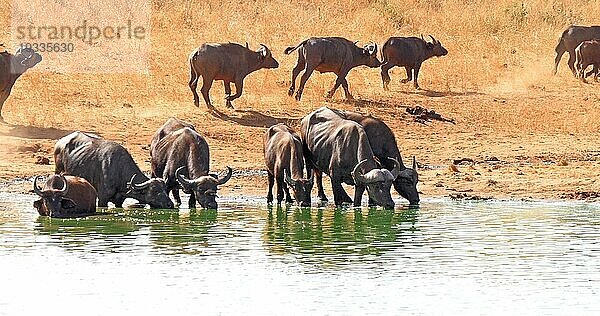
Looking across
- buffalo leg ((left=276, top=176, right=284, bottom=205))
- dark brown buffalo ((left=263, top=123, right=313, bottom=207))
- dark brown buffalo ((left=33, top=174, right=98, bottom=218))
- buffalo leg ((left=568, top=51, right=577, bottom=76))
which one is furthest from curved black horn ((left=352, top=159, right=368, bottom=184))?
buffalo leg ((left=568, top=51, right=577, bottom=76))

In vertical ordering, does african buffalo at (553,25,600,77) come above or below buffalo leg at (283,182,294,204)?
above

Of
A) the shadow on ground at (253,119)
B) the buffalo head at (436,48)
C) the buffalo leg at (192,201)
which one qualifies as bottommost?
the buffalo leg at (192,201)

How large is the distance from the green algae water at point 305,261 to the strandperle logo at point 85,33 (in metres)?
15.5

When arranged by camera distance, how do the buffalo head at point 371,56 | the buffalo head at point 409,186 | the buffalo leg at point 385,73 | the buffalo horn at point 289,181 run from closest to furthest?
the buffalo horn at point 289,181, the buffalo head at point 409,186, the buffalo head at point 371,56, the buffalo leg at point 385,73

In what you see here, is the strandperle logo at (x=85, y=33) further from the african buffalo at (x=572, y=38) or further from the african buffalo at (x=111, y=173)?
the african buffalo at (x=111, y=173)

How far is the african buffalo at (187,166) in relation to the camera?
18766 millimetres

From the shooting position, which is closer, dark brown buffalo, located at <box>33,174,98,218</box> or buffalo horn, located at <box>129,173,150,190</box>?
dark brown buffalo, located at <box>33,174,98,218</box>

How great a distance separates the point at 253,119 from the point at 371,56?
194 inches

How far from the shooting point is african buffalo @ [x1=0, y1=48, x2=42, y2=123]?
27.6 m

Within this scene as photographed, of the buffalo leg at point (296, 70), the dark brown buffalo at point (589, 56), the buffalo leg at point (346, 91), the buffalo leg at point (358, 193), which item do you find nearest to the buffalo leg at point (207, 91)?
the buffalo leg at point (296, 70)

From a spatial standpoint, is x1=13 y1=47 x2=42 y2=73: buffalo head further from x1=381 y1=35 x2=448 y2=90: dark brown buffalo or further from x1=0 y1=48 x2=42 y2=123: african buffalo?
x1=381 y1=35 x2=448 y2=90: dark brown buffalo

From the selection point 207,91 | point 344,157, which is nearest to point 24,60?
→ point 207,91

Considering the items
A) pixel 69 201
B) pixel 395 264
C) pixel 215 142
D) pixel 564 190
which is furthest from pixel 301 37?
pixel 395 264

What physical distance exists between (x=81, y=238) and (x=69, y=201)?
2.01 meters
